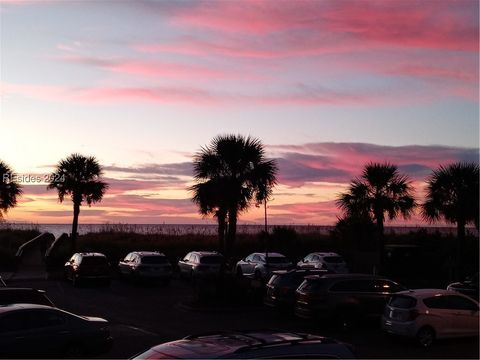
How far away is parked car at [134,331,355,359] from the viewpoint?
6113mm

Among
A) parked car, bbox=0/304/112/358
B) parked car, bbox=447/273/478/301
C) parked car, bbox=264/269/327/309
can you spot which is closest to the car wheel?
parked car, bbox=264/269/327/309

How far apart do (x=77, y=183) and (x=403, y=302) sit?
32224 mm

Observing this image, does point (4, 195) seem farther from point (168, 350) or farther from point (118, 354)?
point (168, 350)

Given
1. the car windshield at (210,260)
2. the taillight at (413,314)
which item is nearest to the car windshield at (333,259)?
the car windshield at (210,260)

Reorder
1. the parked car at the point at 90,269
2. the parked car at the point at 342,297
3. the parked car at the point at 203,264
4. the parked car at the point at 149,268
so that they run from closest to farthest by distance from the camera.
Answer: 1. the parked car at the point at 342,297
2. the parked car at the point at 90,269
3. the parked car at the point at 149,268
4. the parked car at the point at 203,264

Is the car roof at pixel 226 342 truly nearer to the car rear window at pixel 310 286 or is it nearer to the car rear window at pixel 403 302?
the car rear window at pixel 403 302

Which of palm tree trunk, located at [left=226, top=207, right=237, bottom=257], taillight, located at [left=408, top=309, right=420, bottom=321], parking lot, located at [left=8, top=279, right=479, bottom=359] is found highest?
palm tree trunk, located at [left=226, top=207, right=237, bottom=257]

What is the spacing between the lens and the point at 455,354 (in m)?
16.8

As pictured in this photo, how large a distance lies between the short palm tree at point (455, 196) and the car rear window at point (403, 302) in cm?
1612

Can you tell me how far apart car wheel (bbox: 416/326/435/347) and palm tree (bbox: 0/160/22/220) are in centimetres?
3649

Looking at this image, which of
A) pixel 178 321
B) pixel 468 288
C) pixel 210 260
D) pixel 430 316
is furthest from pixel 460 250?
A: pixel 178 321

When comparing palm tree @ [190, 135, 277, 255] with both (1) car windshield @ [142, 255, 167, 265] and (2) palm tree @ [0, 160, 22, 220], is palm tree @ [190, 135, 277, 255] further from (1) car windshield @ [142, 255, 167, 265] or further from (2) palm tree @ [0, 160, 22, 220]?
(2) palm tree @ [0, 160, 22, 220]

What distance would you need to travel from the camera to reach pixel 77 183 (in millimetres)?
46219

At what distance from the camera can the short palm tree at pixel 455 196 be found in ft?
110
